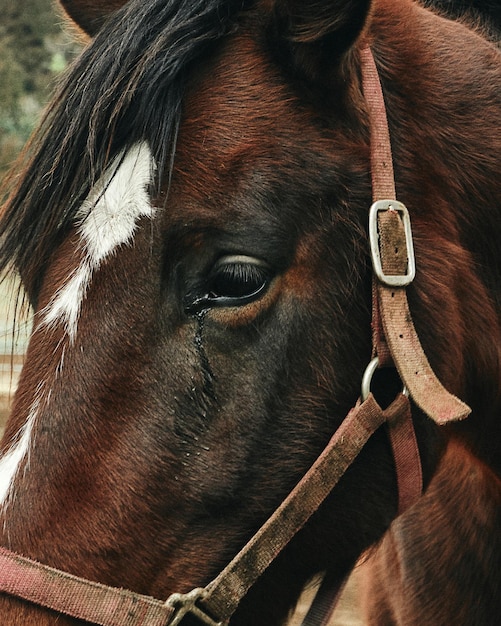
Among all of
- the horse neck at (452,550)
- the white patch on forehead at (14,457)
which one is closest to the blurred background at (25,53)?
the horse neck at (452,550)

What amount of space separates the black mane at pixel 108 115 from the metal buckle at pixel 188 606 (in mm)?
661

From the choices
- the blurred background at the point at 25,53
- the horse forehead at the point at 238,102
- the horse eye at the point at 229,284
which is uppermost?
the horse forehead at the point at 238,102

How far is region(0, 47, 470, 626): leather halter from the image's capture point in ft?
4.65

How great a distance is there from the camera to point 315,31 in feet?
5.15

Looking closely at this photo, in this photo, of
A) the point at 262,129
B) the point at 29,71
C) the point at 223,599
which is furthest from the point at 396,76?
the point at 29,71

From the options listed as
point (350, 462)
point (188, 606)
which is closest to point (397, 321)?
point (350, 462)

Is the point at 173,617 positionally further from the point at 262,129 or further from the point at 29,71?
the point at 29,71

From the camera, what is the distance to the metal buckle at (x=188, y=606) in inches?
57.7

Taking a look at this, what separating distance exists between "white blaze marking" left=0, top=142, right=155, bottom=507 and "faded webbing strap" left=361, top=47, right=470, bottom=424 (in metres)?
0.43

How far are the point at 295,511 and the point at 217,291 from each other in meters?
0.42

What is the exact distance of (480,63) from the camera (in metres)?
1.86

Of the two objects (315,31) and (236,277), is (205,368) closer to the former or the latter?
(236,277)

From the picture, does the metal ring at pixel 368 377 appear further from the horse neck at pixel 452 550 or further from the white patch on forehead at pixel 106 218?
the horse neck at pixel 452 550

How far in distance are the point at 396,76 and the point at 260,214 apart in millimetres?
463
